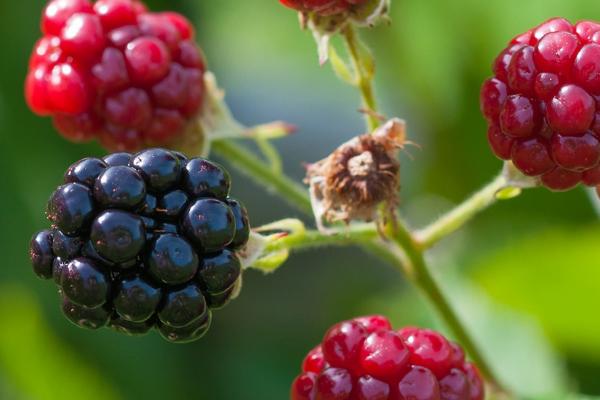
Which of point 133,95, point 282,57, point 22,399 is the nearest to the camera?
point 133,95

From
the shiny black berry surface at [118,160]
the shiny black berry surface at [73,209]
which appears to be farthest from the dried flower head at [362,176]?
the shiny black berry surface at [73,209]

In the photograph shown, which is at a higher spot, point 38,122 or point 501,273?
point 38,122

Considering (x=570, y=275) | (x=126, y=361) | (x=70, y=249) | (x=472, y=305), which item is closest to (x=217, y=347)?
(x=126, y=361)

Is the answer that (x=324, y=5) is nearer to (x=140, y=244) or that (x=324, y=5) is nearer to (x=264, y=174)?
(x=264, y=174)

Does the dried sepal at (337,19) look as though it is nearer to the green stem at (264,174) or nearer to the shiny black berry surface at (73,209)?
the green stem at (264,174)

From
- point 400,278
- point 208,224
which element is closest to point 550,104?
point 208,224

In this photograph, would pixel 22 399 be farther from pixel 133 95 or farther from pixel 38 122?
pixel 133 95

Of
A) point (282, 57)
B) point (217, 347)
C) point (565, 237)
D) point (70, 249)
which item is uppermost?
point (70, 249)

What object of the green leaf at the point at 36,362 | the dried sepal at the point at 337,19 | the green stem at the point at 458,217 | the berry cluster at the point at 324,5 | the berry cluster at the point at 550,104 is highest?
the berry cluster at the point at 324,5
